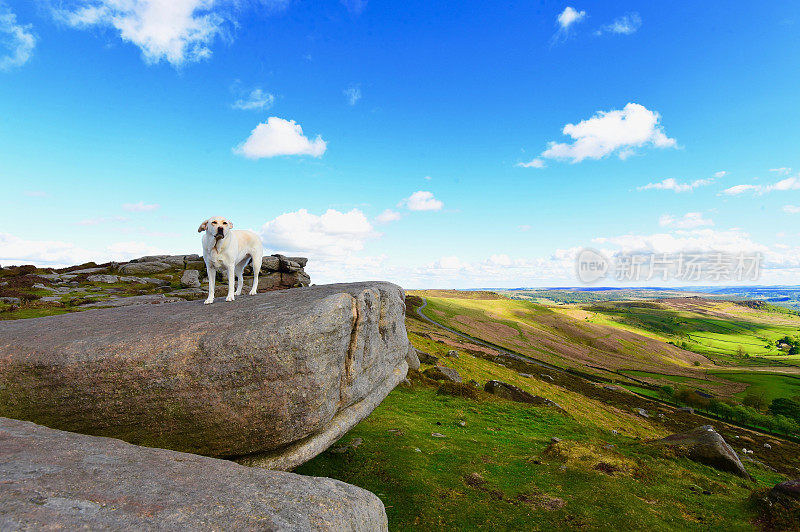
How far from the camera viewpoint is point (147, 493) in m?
5.22

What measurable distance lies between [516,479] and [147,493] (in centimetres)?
1527

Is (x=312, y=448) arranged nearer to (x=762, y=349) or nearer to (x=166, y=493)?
(x=166, y=493)

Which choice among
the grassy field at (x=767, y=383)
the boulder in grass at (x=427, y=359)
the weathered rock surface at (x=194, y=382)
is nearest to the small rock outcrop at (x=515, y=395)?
the boulder in grass at (x=427, y=359)

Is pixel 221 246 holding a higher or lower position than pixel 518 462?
higher

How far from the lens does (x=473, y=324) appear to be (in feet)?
430

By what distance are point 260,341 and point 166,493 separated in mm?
3825

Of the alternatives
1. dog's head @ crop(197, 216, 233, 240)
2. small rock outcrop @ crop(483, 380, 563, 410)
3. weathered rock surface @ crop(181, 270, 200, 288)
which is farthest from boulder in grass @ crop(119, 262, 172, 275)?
dog's head @ crop(197, 216, 233, 240)

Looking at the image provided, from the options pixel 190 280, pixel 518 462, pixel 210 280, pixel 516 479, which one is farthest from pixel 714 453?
pixel 190 280

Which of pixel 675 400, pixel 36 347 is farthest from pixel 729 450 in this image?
pixel 675 400

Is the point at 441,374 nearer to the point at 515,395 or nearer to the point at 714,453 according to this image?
the point at 515,395

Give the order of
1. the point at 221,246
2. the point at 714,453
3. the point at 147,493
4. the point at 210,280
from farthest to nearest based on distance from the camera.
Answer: the point at 714,453 → the point at 210,280 → the point at 221,246 → the point at 147,493

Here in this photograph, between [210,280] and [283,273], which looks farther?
[283,273]

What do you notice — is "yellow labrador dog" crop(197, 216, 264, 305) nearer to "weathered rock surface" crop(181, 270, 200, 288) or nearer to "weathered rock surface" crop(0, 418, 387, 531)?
"weathered rock surface" crop(0, 418, 387, 531)

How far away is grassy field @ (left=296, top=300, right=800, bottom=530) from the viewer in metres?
12.5
